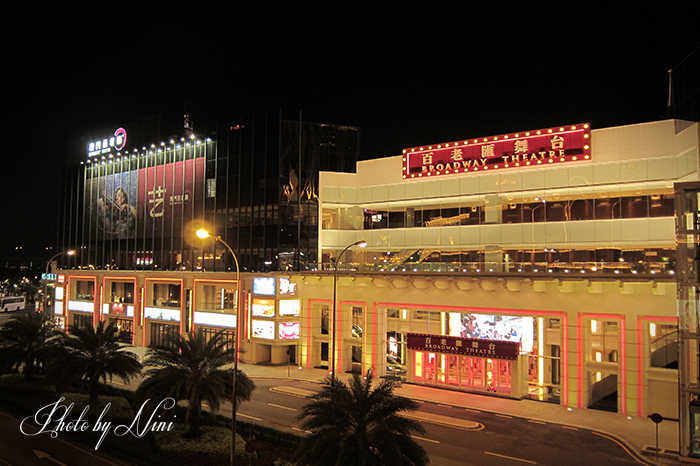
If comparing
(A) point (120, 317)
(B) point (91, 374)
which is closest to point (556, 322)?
(B) point (91, 374)

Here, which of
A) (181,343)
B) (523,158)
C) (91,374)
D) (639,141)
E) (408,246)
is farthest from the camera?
(408,246)

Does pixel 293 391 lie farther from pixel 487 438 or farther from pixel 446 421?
pixel 487 438

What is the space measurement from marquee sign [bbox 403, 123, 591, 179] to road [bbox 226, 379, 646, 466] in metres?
16.4

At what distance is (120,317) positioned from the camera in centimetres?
5472

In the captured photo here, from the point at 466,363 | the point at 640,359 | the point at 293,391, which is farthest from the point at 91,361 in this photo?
the point at 640,359

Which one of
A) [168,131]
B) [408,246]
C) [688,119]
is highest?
[168,131]

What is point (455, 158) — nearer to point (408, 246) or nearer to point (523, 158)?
point (523, 158)

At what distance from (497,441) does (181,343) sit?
1530cm

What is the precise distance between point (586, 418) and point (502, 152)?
17394 millimetres

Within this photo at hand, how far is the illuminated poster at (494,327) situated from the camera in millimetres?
31594

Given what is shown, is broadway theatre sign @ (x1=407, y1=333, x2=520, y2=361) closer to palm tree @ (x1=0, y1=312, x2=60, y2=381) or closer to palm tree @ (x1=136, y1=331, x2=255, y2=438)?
palm tree @ (x1=136, y1=331, x2=255, y2=438)

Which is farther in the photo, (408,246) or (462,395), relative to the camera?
(408,246)

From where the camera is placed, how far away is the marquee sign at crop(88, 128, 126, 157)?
60.7 metres

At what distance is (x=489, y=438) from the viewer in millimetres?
23391
